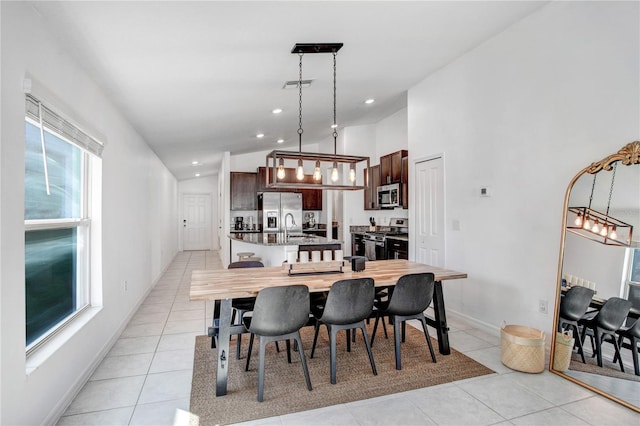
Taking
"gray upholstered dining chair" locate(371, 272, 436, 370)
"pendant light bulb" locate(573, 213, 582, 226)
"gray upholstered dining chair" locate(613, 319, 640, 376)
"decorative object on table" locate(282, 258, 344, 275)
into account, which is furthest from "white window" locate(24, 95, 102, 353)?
"gray upholstered dining chair" locate(613, 319, 640, 376)

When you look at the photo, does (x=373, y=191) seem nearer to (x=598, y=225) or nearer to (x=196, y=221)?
(x=598, y=225)

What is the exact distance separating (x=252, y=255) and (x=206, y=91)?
336 centimetres

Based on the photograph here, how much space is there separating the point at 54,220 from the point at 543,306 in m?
3.96

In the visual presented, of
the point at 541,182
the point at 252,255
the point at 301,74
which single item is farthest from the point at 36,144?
the point at 252,255

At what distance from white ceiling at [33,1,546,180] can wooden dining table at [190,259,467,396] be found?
1794 mm

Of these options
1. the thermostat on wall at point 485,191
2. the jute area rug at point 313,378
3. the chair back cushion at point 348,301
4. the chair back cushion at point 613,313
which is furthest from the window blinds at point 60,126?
the chair back cushion at point 613,313

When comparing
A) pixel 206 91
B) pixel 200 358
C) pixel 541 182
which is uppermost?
pixel 206 91

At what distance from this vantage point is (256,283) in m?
2.62

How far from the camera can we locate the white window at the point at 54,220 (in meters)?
1.95

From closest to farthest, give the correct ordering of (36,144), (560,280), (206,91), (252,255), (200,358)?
1. (36,144)
2. (560,280)
3. (200,358)
4. (206,91)
5. (252,255)

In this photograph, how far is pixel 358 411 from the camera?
86.0 inches

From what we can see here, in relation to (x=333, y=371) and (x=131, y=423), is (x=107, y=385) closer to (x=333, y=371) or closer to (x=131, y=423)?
(x=131, y=423)

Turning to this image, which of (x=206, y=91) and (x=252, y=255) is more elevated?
(x=206, y=91)

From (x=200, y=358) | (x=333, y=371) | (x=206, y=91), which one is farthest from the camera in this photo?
(x=206, y=91)
